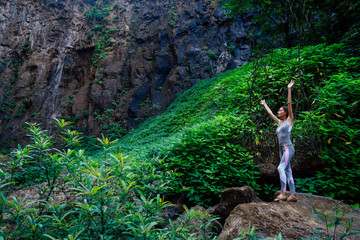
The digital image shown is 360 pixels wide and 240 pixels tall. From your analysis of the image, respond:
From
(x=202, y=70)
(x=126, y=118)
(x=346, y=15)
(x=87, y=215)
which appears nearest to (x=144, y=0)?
(x=202, y=70)

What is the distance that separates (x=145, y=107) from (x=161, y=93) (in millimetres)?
1920

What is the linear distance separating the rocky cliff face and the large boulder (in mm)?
14297

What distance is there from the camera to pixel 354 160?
10.8 feet

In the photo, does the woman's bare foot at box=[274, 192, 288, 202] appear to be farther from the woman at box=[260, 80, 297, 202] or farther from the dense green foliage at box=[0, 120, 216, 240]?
the dense green foliage at box=[0, 120, 216, 240]

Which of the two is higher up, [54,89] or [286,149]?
[54,89]

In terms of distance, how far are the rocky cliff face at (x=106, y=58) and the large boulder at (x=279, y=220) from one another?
14297mm

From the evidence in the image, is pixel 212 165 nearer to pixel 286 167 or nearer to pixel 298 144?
pixel 286 167

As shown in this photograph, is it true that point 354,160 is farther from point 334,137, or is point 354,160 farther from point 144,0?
point 144,0

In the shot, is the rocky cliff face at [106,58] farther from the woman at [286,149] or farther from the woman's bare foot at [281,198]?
the woman's bare foot at [281,198]

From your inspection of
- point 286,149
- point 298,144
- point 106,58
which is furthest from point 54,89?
point 286,149

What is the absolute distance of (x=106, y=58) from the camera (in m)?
19.1

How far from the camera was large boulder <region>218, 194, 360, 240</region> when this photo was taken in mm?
2180

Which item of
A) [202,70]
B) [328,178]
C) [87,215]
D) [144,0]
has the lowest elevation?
[328,178]

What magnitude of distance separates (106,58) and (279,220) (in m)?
20.2
